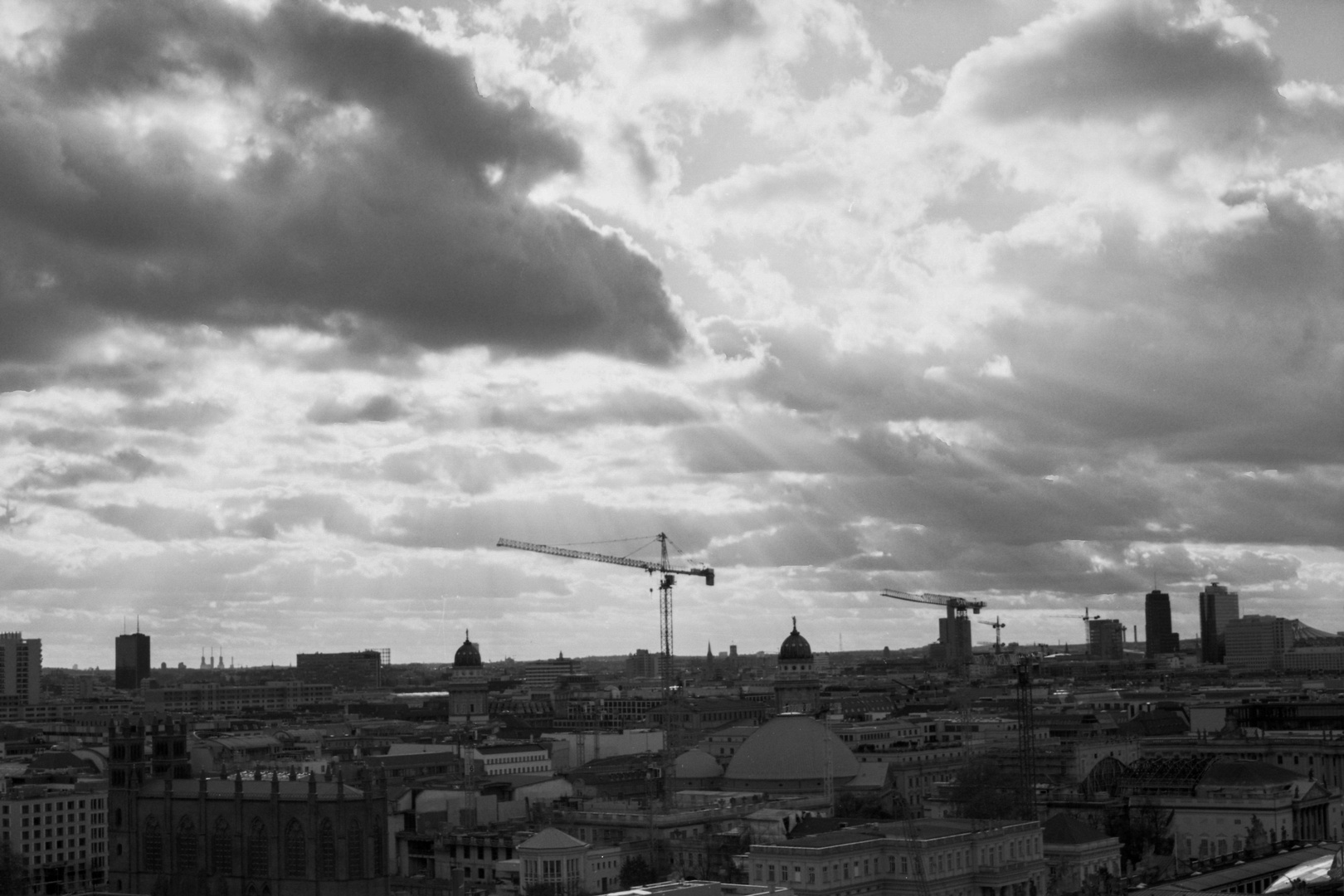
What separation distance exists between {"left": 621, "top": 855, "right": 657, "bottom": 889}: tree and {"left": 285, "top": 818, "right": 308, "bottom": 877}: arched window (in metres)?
24.4

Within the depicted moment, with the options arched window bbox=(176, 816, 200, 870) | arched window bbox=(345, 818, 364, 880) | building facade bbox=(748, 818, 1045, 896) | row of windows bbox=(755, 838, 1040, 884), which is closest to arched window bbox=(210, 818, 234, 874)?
arched window bbox=(176, 816, 200, 870)

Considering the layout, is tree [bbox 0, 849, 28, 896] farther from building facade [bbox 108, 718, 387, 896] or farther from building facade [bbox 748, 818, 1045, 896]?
building facade [bbox 748, 818, 1045, 896]

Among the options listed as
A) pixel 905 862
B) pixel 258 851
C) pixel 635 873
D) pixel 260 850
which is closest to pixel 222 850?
pixel 258 851

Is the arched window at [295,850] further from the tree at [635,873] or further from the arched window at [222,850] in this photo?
the tree at [635,873]

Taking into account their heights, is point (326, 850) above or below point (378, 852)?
above

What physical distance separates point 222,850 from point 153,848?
8.06 m

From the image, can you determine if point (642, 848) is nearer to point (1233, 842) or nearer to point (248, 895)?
point (248, 895)

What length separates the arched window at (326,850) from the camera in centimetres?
16712

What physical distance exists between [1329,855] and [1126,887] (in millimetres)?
15300

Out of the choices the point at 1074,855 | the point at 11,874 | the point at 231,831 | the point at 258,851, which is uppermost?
the point at 231,831

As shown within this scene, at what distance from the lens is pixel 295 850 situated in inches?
6663

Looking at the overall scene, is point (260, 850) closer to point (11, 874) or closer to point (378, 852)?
point (378, 852)

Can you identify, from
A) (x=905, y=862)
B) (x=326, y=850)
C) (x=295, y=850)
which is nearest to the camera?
(x=905, y=862)

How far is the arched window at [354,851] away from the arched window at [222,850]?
11547 millimetres
